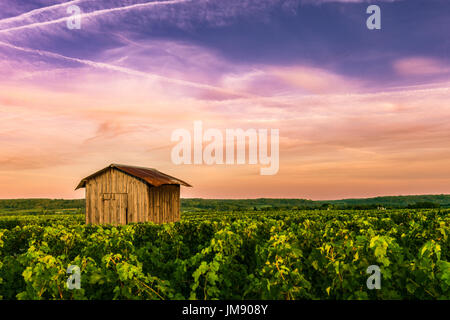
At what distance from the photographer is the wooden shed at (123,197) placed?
93.6ft

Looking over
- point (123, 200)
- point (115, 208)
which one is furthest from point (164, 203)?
point (115, 208)

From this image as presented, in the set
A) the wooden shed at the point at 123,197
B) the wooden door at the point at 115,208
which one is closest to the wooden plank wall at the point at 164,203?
the wooden shed at the point at 123,197

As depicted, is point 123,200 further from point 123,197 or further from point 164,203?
point 164,203

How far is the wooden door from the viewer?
28.7m

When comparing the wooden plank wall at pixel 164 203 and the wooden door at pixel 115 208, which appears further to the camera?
the wooden plank wall at pixel 164 203

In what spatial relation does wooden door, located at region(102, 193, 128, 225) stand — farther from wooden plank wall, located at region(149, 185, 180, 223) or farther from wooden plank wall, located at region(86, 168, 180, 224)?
wooden plank wall, located at region(149, 185, 180, 223)

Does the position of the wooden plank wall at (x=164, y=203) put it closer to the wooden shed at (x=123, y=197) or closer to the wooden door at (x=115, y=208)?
the wooden shed at (x=123, y=197)

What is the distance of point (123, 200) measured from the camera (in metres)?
29.0

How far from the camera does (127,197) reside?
28953 millimetres

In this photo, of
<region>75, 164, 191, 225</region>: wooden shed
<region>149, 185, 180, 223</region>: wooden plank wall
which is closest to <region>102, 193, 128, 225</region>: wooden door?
<region>75, 164, 191, 225</region>: wooden shed

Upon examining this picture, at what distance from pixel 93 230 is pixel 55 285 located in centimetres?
1041

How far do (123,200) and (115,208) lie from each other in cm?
92
